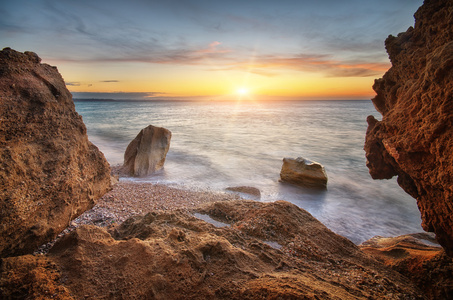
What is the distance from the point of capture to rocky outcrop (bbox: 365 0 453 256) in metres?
2.50

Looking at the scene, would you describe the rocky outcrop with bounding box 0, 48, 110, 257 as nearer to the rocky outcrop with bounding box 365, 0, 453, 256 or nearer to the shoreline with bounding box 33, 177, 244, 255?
the shoreline with bounding box 33, 177, 244, 255

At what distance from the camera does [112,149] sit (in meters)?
14.2

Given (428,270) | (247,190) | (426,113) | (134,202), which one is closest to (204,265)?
(428,270)

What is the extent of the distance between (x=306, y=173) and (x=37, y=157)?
781 centimetres

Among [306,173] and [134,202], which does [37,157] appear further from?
[306,173]

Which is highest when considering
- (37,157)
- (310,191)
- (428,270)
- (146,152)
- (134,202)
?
(37,157)

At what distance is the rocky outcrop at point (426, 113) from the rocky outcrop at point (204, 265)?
3.58ft

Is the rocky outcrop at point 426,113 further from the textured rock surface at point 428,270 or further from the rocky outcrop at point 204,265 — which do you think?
the rocky outcrop at point 204,265

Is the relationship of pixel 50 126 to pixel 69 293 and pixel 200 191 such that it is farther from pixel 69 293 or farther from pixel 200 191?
pixel 200 191

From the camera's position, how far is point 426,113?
2779 mm

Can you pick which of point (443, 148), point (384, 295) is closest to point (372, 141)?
point (443, 148)

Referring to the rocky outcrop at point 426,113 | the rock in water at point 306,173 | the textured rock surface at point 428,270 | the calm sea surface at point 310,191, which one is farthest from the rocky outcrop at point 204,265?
the rock in water at point 306,173

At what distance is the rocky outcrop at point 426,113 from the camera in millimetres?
2502

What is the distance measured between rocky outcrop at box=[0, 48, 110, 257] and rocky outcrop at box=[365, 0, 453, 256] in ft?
13.9
